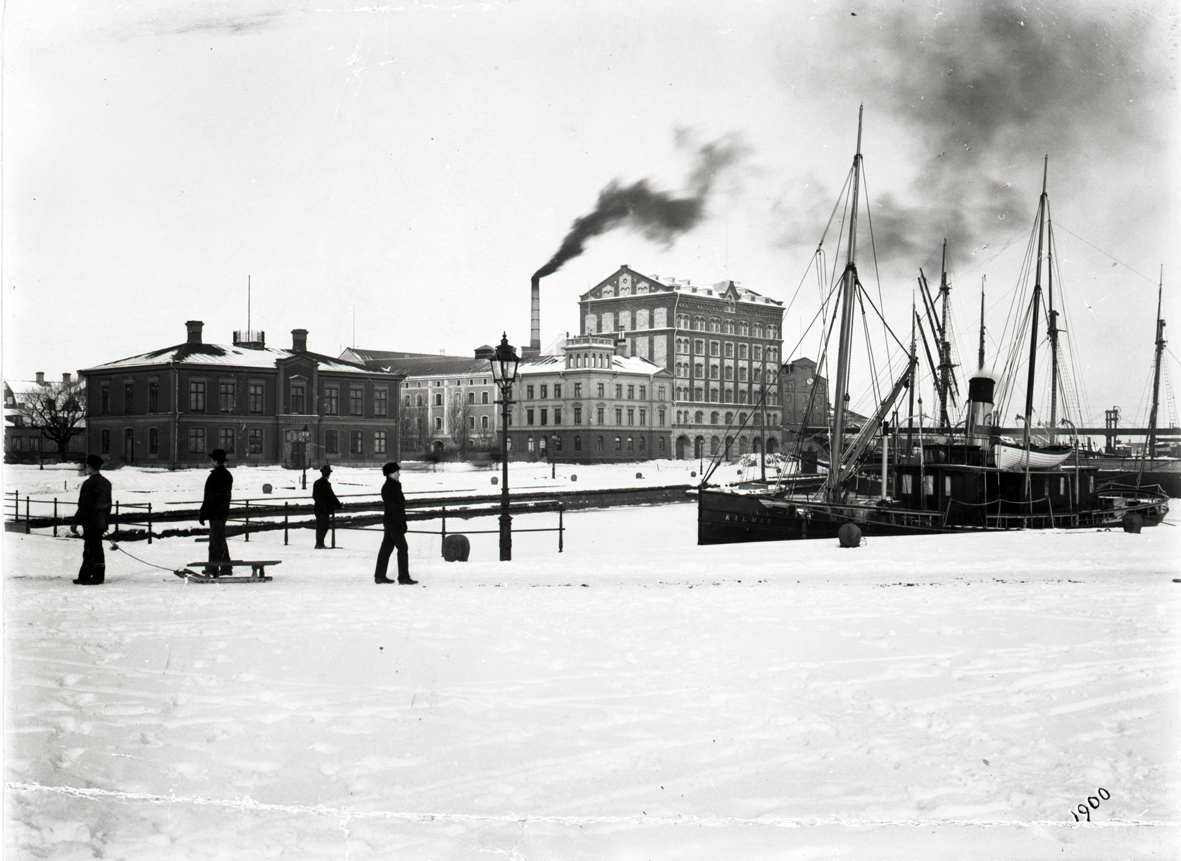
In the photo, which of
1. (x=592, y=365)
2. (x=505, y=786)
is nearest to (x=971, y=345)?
(x=592, y=365)

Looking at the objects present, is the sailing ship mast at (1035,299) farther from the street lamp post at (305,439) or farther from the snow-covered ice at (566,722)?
the street lamp post at (305,439)

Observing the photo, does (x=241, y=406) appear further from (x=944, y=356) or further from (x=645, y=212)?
(x=944, y=356)

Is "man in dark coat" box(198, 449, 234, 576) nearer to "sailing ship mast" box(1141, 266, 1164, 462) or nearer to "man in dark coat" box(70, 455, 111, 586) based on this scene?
"man in dark coat" box(70, 455, 111, 586)

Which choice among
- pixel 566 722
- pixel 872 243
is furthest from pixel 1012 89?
pixel 566 722

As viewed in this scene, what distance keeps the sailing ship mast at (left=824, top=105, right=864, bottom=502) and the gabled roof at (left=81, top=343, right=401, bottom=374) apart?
14.3 ft

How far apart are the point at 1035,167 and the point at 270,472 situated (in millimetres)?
6508

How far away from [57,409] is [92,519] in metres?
1.03

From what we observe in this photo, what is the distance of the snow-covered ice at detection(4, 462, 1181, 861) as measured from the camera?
426cm

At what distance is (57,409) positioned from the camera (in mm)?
6172

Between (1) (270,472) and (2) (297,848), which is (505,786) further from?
(1) (270,472)

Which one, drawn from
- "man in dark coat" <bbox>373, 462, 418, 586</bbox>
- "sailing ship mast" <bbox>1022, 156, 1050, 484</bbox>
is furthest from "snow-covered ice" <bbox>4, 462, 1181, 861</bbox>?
"sailing ship mast" <bbox>1022, 156, 1050, 484</bbox>

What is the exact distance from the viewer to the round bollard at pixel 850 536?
1188 cm

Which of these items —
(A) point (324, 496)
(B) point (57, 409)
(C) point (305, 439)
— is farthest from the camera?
(A) point (324, 496)

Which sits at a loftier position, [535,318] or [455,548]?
[535,318]
